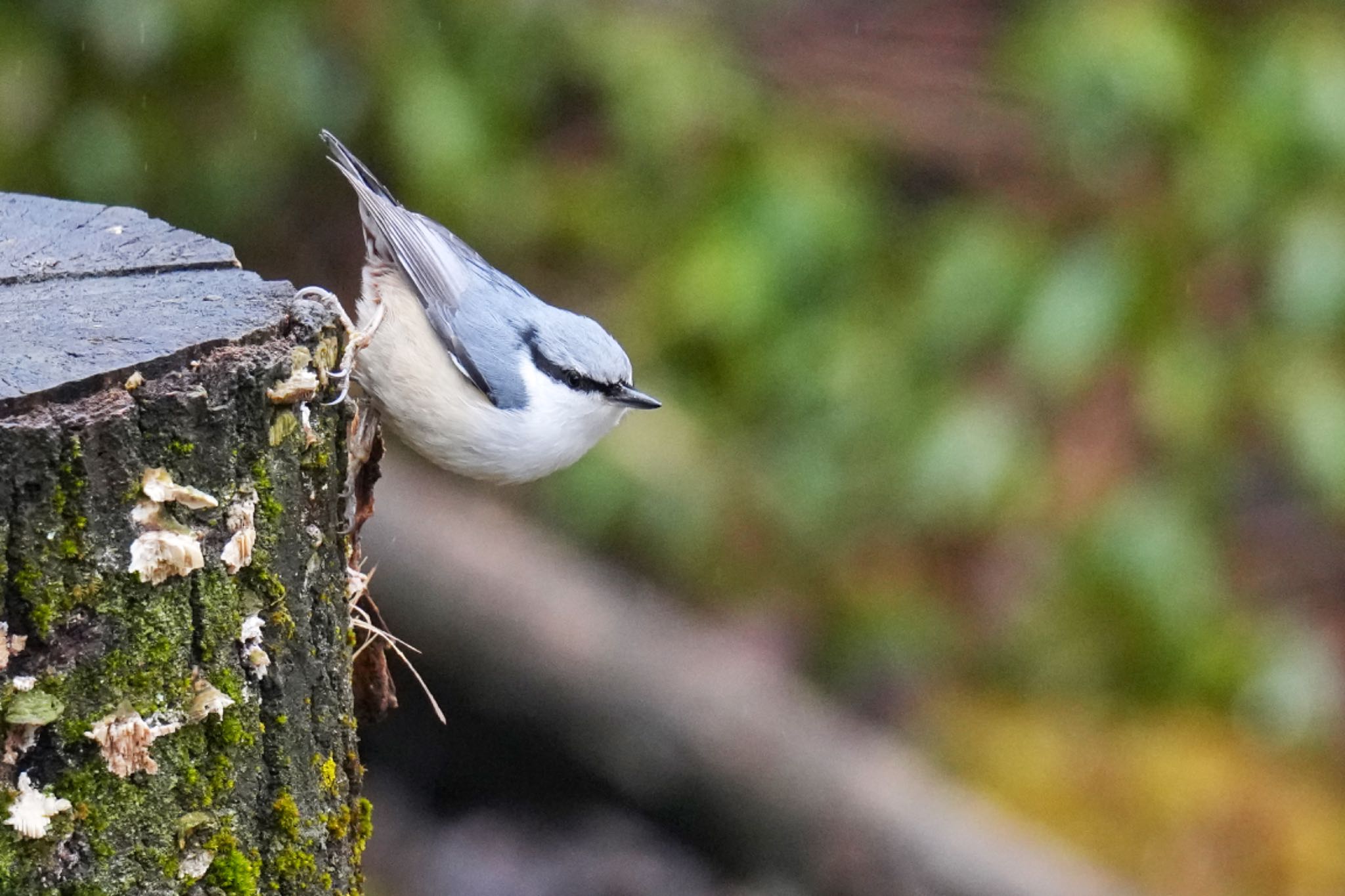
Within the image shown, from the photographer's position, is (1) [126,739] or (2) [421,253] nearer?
(1) [126,739]

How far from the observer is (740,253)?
399 centimetres

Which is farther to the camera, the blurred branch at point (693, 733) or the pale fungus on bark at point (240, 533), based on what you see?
the blurred branch at point (693, 733)

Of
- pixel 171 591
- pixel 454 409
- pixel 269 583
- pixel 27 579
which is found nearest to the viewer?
pixel 27 579

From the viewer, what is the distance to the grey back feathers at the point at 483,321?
2.42 meters

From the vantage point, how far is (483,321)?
248cm

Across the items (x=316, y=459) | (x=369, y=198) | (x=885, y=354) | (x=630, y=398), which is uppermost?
(x=885, y=354)

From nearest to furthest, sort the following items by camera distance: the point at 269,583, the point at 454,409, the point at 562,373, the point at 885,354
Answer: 1. the point at 269,583
2. the point at 454,409
3. the point at 562,373
4. the point at 885,354

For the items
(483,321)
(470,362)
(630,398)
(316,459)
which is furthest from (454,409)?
(316,459)

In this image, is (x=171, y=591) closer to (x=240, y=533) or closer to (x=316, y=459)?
(x=240, y=533)

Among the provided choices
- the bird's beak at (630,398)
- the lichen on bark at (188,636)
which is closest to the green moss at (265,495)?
the lichen on bark at (188,636)

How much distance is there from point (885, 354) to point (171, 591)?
9.63ft

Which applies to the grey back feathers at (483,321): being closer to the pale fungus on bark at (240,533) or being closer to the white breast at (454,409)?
the white breast at (454,409)

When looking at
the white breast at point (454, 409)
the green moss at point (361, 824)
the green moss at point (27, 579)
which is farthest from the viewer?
the white breast at point (454, 409)

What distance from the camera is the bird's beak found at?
2.52 metres
